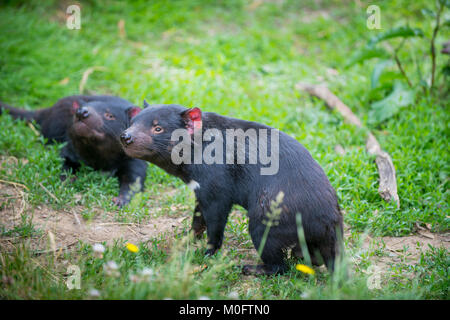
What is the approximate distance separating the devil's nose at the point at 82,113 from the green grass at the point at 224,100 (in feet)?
2.32

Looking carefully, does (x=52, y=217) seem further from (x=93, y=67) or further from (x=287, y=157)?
(x=93, y=67)

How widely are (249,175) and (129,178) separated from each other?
190cm

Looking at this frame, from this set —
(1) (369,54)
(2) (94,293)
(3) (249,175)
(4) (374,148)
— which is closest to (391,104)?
(1) (369,54)

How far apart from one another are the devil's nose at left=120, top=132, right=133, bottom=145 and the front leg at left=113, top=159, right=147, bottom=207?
1.21 meters

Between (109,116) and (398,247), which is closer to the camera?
(398,247)

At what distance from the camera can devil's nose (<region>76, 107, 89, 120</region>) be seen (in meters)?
4.63

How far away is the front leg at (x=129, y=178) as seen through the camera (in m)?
4.61

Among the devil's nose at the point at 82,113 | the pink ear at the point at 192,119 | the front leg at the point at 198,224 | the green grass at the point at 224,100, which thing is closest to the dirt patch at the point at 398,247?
the green grass at the point at 224,100

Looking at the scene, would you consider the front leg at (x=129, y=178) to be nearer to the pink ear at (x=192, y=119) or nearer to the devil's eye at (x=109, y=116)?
the devil's eye at (x=109, y=116)

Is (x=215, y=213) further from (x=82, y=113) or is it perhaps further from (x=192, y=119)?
(x=82, y=113)

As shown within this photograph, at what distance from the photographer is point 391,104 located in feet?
19.1

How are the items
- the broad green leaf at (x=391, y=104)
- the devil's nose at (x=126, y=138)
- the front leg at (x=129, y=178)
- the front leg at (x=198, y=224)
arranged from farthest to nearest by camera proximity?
the broad green leaf at (x=391, y=104) → the front leg at (x=129, y=178) → the front leg at (x=198, y=224) → the devil's nose at (x=126, y=138)

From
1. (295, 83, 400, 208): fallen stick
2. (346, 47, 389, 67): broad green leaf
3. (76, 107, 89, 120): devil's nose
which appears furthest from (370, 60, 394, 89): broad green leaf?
(76, 107, 89, 120): devil's nose

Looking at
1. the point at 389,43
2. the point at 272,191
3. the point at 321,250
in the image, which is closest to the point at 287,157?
the point at 272,191
